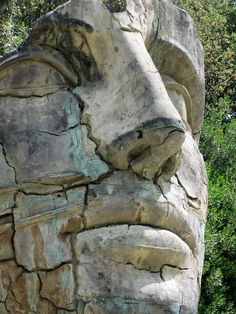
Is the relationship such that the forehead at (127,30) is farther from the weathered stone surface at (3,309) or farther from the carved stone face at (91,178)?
the weathered stone surface at (3,309)

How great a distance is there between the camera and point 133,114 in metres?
2.44

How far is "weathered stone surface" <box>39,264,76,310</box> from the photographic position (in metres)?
2.35

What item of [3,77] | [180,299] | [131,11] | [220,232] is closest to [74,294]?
[180,299]

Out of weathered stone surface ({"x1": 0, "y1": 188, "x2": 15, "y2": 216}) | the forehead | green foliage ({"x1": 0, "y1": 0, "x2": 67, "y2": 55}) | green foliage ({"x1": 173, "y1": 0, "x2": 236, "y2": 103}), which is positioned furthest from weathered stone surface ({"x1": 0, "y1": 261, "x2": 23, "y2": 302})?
green foliage ({"x1": 173, "y1": 0, "x2": 236, "y2": 103})

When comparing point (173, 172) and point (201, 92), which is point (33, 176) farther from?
point (201, 92)

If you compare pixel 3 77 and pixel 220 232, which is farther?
pixel 220 232

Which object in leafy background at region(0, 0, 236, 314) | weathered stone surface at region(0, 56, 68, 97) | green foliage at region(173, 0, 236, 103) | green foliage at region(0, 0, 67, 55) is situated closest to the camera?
weathered stone surface at region(0, 56, 68, 97)

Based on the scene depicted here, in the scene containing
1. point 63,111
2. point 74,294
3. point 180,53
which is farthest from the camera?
point 180,53

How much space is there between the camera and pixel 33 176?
2.42 meters

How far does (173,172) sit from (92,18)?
1.79ft

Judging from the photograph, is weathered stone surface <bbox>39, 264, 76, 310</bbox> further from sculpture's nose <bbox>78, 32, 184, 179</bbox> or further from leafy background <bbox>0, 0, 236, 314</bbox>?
leafy background <bbox>0, 0, 236, 314</bbox>

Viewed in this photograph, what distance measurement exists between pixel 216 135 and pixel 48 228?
7009 mm

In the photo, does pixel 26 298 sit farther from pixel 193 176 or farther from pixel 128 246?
pixel 193 176

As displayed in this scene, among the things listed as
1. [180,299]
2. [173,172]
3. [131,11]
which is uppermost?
[131,11]
